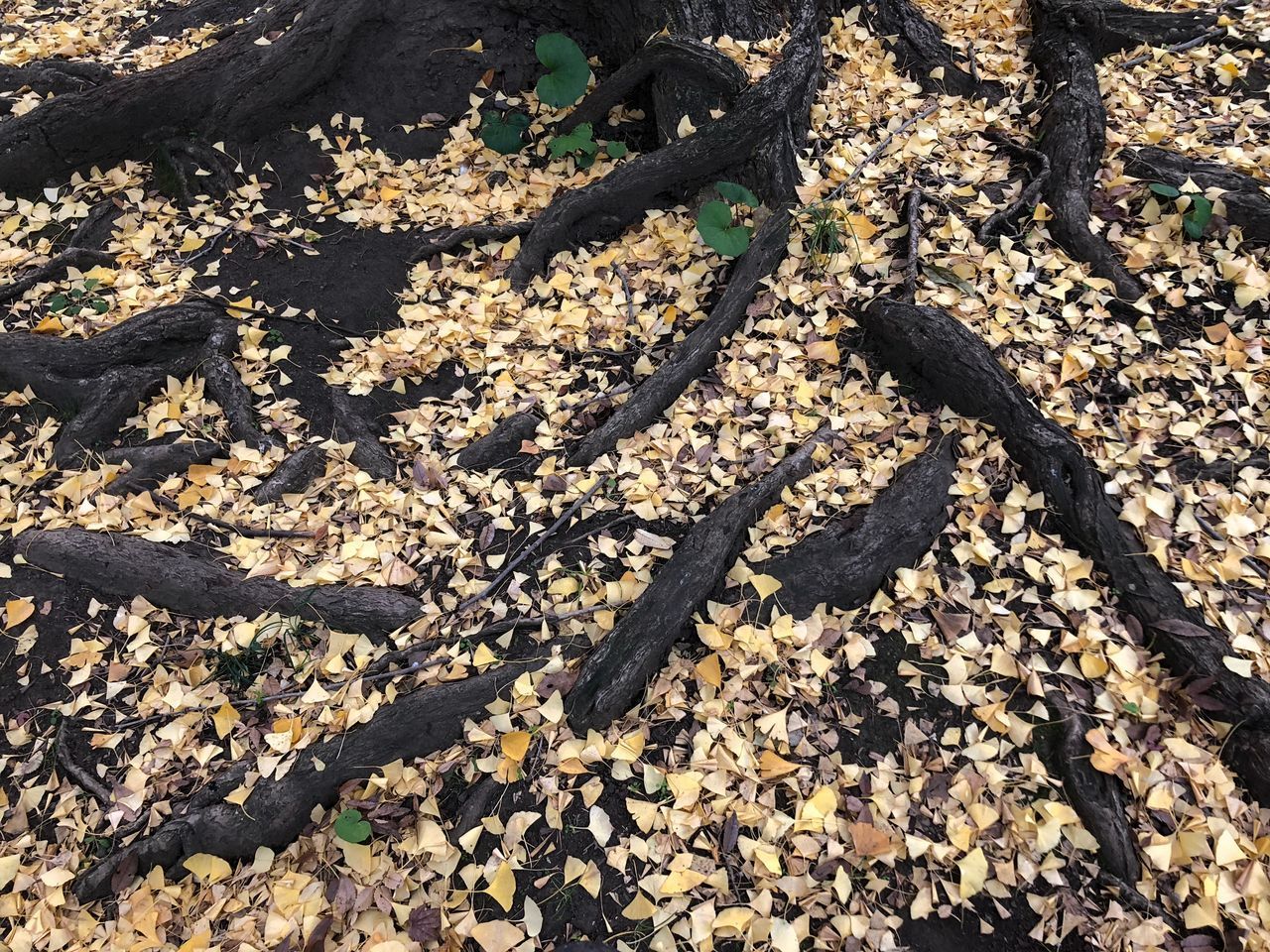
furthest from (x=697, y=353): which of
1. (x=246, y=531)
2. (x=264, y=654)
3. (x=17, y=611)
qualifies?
(x=17, y=611)

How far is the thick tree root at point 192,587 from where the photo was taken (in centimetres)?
302

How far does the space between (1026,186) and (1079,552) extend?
6.74 feet

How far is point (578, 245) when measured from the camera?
4238 millimetres

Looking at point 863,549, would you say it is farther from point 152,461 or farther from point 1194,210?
point 152,461

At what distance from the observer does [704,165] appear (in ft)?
13.4

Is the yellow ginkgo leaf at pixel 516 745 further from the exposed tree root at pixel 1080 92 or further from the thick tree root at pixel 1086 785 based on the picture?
the exposed tree root at pixel 1080 92

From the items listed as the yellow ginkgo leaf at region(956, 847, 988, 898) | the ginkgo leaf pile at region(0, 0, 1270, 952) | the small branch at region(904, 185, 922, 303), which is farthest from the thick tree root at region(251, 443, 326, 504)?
the yellow ginkgo leaf at region(956, 847, 988, 898)

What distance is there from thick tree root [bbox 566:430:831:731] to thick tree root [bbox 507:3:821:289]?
70.3 inches

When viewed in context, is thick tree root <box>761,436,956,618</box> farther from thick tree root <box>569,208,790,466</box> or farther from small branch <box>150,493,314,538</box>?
small branch <box>150,493,314,538</box>

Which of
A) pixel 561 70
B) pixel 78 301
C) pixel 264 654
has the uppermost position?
pixel 561 70

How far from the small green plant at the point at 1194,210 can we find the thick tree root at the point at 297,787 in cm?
368

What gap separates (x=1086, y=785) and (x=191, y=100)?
5409 mm

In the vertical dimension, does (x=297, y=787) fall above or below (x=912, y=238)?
below

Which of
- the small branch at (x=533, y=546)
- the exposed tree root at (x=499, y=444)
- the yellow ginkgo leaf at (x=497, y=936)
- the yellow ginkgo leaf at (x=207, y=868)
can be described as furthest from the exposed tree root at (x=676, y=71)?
the yellow ginkgo leaf at (x=207, y=868)
